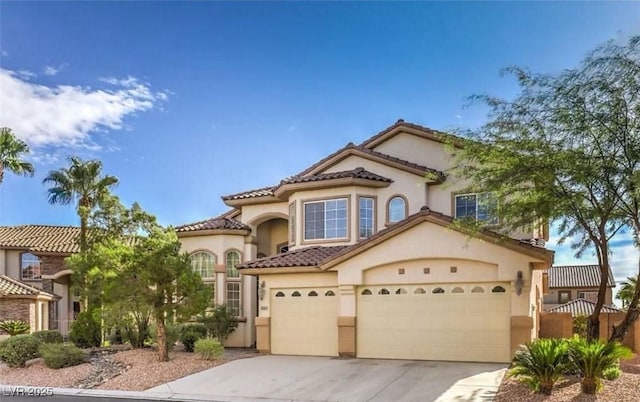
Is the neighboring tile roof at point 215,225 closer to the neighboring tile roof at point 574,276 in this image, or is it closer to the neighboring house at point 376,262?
the neighboring house at point 376,262

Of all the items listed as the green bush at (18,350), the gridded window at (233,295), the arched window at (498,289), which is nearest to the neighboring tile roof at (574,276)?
the gridded window at (233,295)

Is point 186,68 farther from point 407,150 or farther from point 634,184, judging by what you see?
point 634,184

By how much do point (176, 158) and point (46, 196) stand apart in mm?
12881

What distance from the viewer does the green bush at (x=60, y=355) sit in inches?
666

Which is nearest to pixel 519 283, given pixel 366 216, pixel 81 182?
pixel 366 216

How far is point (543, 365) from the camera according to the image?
439 inches

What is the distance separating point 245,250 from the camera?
912 inches

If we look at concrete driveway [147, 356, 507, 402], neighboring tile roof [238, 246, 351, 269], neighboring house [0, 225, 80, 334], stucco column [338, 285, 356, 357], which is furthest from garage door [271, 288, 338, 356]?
neighboring house [0, 225, 80, 334]

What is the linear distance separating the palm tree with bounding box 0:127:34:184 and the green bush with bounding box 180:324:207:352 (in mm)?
15108

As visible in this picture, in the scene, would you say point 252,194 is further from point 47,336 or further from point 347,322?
point 47,336

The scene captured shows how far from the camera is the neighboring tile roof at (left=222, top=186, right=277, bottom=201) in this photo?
23.3 meters

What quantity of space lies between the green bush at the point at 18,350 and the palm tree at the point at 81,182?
34.8 ft

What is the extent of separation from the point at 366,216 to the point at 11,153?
19947 mm

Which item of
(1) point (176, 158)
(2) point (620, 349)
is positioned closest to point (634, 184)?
(2) point (620, 349)
